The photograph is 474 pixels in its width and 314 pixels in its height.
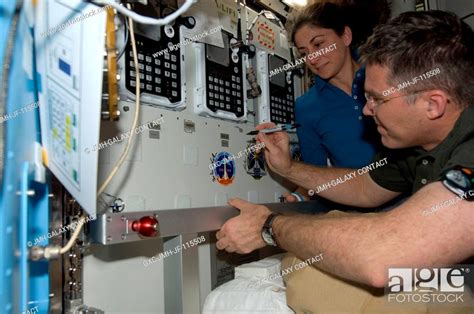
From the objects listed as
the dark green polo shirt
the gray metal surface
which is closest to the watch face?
the gray metal surface

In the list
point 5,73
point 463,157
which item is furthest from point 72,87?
point 463,157

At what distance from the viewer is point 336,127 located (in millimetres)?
2062

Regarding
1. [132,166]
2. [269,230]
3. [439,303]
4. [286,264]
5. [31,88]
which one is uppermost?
[31,88]

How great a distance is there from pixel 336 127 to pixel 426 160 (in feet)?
2.12

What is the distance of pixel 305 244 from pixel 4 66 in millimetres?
926

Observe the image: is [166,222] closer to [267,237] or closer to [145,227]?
[145,227]

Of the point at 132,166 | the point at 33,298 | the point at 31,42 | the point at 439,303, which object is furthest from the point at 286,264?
the point at 31,42

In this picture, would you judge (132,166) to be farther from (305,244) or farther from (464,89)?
(464,89)

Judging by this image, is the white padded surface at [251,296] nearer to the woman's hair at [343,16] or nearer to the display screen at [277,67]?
the display screen at [277,67]

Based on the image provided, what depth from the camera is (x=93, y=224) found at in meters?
1.11

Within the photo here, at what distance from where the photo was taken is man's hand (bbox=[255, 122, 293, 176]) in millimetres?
1913

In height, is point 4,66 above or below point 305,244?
above

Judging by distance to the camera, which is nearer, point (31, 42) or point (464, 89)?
point (31, 42)

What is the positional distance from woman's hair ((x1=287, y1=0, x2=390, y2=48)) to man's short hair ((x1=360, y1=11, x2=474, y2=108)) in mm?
769
